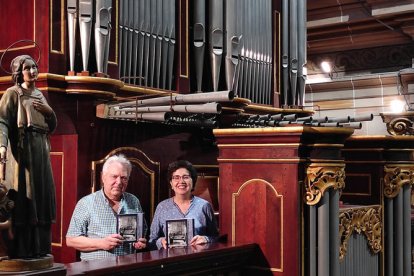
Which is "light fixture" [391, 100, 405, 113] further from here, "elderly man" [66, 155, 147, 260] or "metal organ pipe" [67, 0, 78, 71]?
"elderly man" [66, 155, 147, 260]

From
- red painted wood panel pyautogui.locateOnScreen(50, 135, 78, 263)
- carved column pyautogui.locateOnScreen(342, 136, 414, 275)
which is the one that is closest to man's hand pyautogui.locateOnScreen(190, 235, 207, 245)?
red painted wood panel pyautogui.locateOnScreen(50, 135, 78, 263)

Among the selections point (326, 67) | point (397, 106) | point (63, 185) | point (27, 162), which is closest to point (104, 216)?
point (63, 185)

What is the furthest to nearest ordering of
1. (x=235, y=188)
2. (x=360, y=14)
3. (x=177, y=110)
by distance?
(x=360, y=14), (x=177, y=110), (x=235, y=188)

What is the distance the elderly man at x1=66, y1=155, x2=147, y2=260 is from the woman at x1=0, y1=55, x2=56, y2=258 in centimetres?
119

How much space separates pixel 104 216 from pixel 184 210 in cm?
50

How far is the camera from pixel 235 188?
4066 millimetres

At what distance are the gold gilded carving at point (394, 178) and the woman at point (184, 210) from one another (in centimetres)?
166

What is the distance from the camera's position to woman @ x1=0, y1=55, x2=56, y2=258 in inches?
104

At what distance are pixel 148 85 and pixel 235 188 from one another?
7.16 ft

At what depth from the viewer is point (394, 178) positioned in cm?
521

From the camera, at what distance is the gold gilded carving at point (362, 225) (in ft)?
14.0

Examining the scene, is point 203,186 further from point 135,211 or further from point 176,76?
point 135,211

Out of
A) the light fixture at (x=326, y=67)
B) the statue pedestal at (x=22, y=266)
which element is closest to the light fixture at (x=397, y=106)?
the light fixture at (x=326, y=67)

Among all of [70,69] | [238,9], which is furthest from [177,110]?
[238,9]
